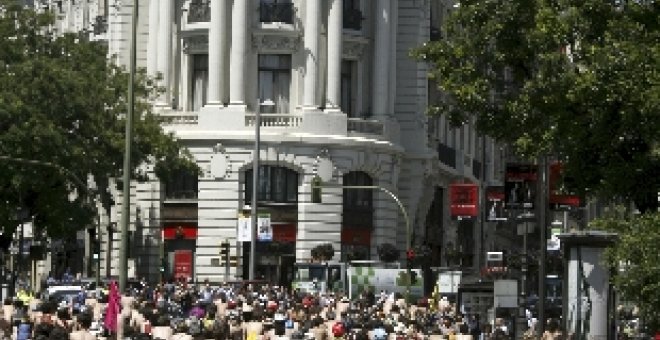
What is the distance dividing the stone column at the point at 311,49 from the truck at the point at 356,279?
538 inches

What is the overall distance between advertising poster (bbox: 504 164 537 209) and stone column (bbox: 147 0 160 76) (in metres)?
39.9

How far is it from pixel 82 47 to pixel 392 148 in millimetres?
15713

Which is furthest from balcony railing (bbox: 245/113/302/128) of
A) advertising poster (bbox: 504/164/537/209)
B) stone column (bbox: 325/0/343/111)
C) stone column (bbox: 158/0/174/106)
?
advertising poster (bbox: 504/164/537/209)

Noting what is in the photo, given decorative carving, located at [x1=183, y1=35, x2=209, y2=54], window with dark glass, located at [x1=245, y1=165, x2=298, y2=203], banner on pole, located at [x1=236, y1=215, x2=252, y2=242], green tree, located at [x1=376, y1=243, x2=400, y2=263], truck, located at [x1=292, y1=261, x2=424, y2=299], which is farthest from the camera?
decorative carving, located at [x1=183, y1=35, x2=209, y2=54]

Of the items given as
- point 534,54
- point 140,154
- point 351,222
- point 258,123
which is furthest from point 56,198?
point 534,54

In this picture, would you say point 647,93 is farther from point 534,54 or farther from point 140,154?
point 140,154

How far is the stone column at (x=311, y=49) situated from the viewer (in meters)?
87.8

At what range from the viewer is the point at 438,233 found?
98.2 meters

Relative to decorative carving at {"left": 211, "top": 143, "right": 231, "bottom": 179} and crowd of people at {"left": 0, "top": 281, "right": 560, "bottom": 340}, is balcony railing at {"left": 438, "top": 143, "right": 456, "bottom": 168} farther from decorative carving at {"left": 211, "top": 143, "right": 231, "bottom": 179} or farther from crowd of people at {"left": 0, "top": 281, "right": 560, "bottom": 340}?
crowd of people at {"left": 0, "top": 281, "right": 560, "bottom": 340}

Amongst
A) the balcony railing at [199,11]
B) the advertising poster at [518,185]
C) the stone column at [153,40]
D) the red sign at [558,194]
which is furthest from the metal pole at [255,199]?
the advertising poster at [518,185]

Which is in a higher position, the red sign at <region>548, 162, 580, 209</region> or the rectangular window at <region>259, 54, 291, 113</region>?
the rectangular window at <region>259, 54, 291, 113</region>

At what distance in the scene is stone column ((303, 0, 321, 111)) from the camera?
288 feet

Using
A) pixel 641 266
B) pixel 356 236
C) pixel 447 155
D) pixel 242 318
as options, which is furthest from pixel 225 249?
pixel 641 266

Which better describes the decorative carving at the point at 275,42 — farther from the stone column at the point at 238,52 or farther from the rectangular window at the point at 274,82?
the stone column at the point at 238,52
